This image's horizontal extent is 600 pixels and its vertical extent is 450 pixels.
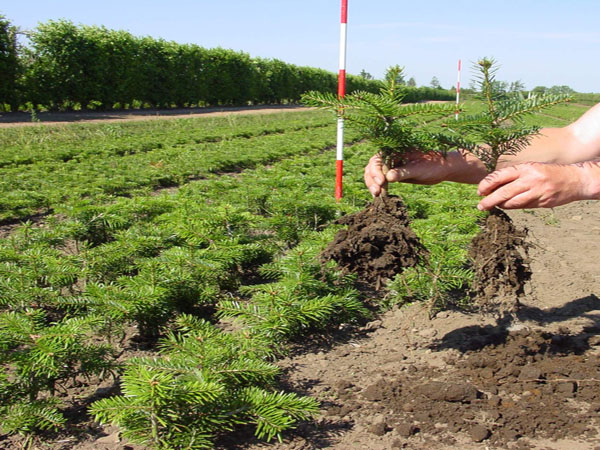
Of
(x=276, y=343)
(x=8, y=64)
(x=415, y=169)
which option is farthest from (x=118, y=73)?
(x=415, y=169)

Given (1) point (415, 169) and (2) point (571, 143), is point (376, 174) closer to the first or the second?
(1) point (415, 169)

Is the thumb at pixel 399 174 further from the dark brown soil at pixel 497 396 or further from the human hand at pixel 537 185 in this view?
the dark brown soil at pixel 497 396

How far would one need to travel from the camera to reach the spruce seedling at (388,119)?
210 centimetres

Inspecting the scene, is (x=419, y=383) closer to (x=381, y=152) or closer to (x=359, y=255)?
(x=359, y=255)

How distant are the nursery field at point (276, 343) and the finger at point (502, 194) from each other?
0.43 metres

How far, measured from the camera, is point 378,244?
2301 millimetres

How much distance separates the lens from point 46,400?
7.59 ft

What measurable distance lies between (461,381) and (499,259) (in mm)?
748

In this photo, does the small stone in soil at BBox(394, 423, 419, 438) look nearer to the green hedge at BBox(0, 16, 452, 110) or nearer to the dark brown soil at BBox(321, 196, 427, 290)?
the dark brown soil at BBox(321, 196, 427, 290)

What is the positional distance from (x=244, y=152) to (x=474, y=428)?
33.2 ft

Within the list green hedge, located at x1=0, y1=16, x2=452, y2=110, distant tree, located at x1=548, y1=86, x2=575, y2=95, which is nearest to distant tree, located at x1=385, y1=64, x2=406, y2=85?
distant tree, located at x1=548, y1=86, x2=575, y2=95

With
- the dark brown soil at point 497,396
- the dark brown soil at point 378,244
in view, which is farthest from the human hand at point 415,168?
the dark brown soil at point 497,396

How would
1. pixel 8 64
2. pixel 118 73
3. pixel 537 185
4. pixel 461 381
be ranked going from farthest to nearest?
pixel 118 73 → pixel 8 64 → pixel 461 381 → pixel 537 185

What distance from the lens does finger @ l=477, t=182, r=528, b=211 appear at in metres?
2.00
